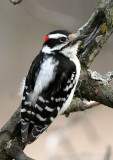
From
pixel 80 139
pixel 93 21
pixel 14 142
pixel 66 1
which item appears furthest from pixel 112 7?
pixel 66 1

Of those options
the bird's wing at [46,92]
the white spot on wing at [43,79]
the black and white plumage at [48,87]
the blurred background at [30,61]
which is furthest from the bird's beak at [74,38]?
the blurred background at [30,61]

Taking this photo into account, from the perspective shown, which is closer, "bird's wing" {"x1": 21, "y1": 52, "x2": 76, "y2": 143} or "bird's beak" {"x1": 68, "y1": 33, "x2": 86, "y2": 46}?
"bird's wing" {"x1": 21, "y1": 52, "x2": 76, "y2": 143}

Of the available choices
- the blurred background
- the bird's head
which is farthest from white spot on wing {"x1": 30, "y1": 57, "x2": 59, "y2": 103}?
the blurred background

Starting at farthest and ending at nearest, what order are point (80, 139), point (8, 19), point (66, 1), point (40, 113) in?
point (8, 19) < point (66, 1) < point (80, 139) < point (40, 113)

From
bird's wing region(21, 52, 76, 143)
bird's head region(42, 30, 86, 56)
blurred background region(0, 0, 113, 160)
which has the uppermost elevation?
bird's head region(42, 30, 86, 56)

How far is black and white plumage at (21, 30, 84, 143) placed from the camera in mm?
3826

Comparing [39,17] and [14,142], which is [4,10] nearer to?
[39,17]

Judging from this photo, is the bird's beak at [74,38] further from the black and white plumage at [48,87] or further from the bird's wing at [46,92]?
the bird's wing at [46,92]

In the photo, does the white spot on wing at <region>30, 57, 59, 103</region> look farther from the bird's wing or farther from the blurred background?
the blurred background

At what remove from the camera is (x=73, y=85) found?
385cm

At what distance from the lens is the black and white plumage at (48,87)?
383 cm

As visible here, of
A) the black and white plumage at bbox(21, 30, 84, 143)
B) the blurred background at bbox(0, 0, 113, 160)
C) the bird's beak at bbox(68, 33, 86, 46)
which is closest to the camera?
the black and white plumage at bbox(21, 30, 84, 143)

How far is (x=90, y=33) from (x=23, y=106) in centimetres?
88

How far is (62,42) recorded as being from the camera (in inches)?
160
